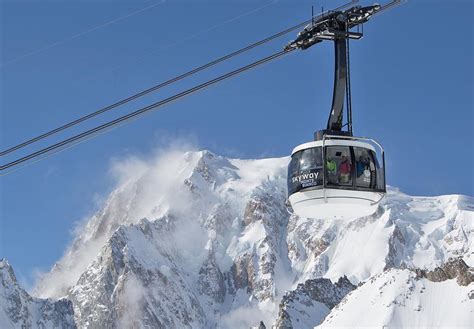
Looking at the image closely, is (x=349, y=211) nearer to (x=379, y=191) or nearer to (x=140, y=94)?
(x=379, y=191)

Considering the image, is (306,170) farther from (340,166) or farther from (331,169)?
(340,166)

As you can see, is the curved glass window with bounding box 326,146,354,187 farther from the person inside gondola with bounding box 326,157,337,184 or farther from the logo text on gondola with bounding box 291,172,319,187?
the logo text on gondola with bounding box 291,172,319,187

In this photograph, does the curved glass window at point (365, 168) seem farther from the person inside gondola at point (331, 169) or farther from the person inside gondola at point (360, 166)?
the person inside gondola at point (331, 169)

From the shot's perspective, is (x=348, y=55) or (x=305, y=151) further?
(x=305, y=151)

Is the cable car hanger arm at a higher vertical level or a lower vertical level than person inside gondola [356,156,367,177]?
higher

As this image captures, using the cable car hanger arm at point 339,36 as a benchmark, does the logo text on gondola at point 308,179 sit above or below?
below

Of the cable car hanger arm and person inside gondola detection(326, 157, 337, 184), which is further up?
the cable car hanger arm

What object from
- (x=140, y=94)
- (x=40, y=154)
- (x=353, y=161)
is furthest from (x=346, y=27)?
(x=40, y=154)

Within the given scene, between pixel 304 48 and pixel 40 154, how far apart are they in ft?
15.2

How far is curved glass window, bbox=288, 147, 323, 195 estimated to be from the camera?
1898cm

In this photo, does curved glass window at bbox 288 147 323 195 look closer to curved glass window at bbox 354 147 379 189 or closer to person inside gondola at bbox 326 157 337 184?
person inside gondola at bbox 326 157 337 184

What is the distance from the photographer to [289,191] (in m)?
19.8

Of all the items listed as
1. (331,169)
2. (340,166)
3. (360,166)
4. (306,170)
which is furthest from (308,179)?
(360,166)

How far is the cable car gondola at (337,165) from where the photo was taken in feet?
60.5
